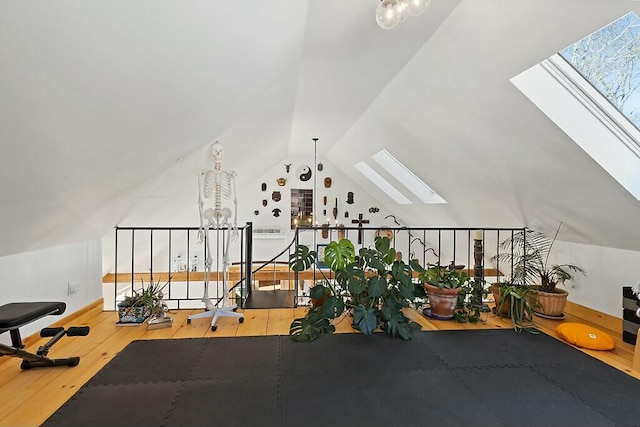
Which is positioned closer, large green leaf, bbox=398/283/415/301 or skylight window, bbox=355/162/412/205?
large green leaf, bbox=398/283/415/301

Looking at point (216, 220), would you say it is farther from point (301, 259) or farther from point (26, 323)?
point (26, 323)

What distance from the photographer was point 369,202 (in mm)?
8398

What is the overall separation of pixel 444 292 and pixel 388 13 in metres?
2.76

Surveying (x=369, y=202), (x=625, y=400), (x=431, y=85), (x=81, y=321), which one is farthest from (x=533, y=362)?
(x=369, y=202)

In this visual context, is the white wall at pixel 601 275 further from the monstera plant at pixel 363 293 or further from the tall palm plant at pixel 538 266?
the monstera plant at pixel 363 293

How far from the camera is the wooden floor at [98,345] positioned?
6.73ft

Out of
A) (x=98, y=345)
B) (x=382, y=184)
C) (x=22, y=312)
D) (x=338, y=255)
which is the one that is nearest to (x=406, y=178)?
(x=382, y=184)

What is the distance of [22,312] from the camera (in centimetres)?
216

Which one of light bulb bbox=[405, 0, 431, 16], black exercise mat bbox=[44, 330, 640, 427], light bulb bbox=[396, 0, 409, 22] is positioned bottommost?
black exercise mat bbox=[44, 330, 640, 427]

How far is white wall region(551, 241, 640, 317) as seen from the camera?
3.23 m

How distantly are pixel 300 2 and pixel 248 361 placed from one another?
2490mm

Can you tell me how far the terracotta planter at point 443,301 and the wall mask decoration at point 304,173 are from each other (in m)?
5.10

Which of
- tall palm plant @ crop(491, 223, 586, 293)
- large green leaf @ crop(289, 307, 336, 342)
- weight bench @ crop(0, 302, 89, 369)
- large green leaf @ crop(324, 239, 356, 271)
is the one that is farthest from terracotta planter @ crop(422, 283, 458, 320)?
weight bench @ crop(0, 302, 89, 369)

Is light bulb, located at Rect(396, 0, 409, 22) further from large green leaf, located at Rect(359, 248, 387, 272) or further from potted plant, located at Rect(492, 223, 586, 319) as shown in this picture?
potted plant, located at Rect(492, 223, 586, 319)
